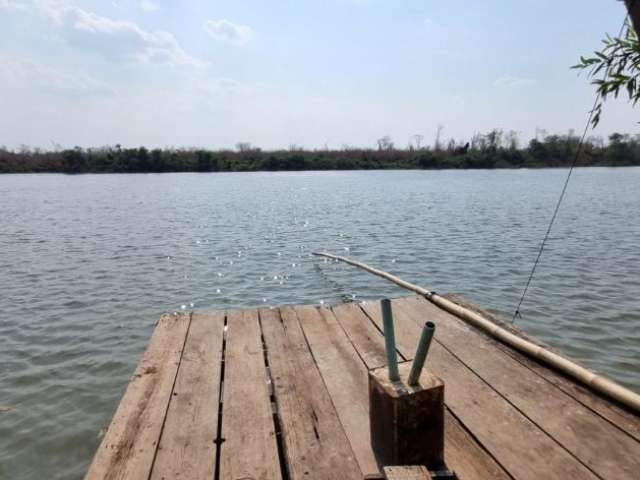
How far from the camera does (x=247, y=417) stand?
2512 millimetres

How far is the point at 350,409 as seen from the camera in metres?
2.54

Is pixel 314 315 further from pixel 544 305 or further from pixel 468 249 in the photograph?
pixel 468 249

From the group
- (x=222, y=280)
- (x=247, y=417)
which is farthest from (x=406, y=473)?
(x=222, y=280)

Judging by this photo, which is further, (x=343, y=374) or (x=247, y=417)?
(x=343, y=374)

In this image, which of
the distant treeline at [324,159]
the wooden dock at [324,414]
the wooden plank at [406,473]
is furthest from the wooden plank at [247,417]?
the distant treeline at [324,159]

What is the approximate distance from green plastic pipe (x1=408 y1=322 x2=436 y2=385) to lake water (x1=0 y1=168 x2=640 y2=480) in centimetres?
303

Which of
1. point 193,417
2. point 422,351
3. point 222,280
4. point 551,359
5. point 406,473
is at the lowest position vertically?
point 222,280

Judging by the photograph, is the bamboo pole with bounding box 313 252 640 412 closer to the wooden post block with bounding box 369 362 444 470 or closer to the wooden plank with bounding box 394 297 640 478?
the wooden plank with bounding box 394 297 640 478

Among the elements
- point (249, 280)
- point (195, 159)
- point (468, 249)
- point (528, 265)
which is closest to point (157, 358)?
point (249, 280)

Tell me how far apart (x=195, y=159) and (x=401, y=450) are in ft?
253

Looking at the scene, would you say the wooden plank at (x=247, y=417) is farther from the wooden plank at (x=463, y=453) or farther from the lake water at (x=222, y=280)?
the lake water at (x=222, y=280)

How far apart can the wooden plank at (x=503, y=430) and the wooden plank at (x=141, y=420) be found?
176 centimetres

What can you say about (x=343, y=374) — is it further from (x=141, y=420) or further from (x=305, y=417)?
(x=141, y=420)

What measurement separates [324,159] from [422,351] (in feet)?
260
